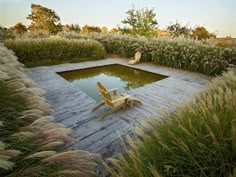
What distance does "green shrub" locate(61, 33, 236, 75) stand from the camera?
6.88 m

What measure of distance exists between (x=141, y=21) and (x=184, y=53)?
8931mm

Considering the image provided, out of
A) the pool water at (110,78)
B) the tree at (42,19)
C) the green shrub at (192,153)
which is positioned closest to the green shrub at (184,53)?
the pool water at (110,78)

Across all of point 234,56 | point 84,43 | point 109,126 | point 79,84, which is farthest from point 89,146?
point 84,43

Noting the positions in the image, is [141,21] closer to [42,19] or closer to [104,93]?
[104,93]

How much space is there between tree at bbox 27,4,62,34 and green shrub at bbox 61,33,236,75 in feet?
55.9

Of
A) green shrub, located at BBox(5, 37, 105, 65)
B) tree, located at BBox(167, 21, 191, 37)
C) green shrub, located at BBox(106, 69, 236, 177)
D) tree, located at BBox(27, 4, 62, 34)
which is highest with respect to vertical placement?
tree, located at BBox(27, 4, 62, 34)

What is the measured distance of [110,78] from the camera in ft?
22.7

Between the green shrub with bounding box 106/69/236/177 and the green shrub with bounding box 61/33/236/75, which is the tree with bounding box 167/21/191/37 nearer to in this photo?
the green shrub with bounding box 61/33/236/75

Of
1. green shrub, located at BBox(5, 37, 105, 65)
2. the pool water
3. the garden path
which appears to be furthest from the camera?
green shrub, located at BBox(5, 37, 105, 65)

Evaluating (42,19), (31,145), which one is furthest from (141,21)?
(31,145)

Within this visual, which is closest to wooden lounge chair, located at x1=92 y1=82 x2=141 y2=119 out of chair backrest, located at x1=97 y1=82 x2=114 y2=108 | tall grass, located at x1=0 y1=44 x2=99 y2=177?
chair backrest, located at x1=97 y1=82 x2=114 y2=108

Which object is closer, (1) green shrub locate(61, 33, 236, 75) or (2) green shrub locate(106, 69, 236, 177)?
(2) green shrub locate(106, 69, 236, 177)

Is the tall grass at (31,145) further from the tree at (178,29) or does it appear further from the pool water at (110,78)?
the tree at (178,29)

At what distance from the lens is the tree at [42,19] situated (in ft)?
73.8
